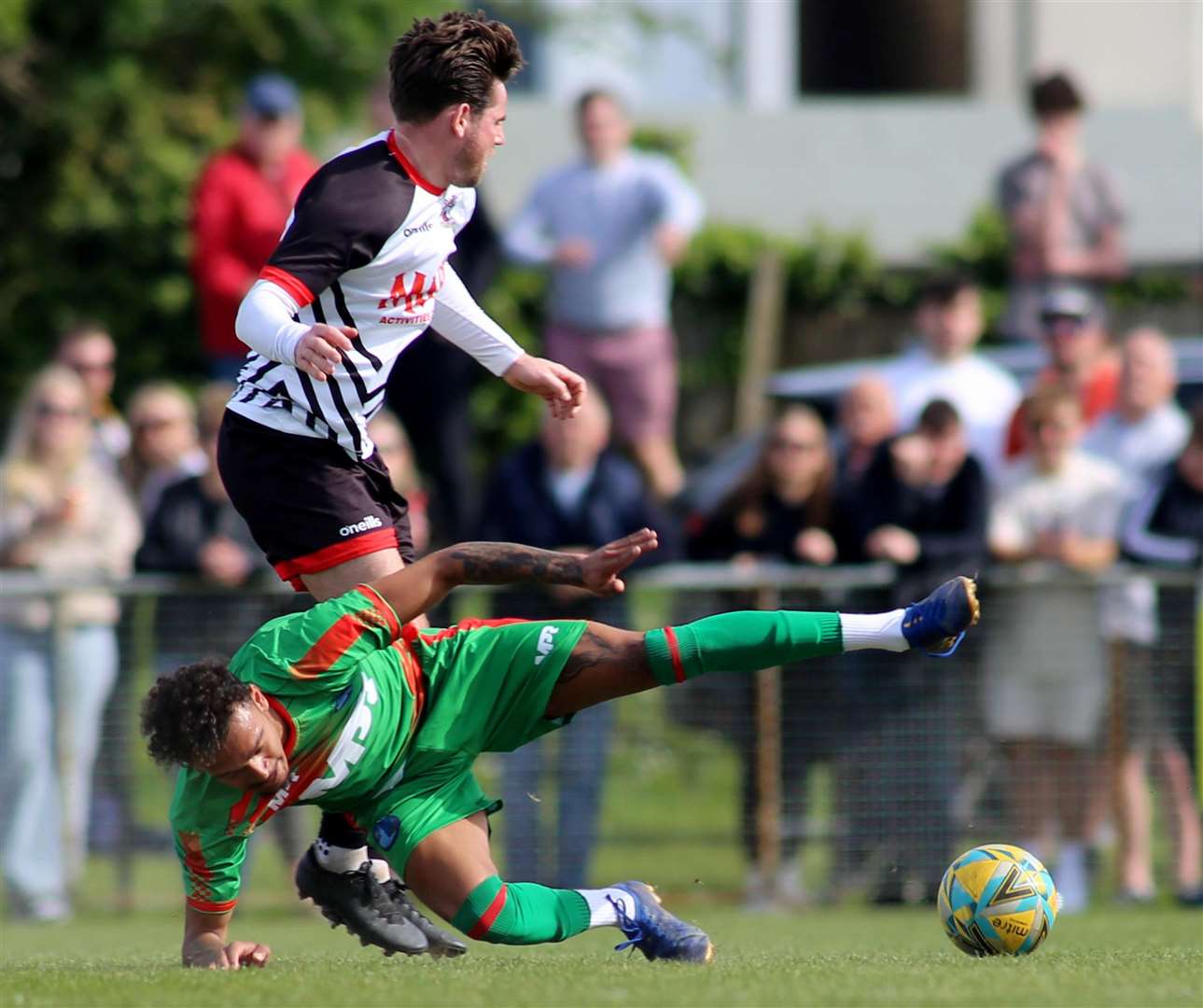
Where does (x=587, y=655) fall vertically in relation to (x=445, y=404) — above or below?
below

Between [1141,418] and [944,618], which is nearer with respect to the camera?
[944,618]

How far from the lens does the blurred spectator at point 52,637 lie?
32.8ft

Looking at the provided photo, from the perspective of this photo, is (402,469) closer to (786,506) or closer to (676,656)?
(786,506)

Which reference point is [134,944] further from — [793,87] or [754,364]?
[793,87]

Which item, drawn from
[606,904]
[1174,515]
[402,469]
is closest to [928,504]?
[1174,515]

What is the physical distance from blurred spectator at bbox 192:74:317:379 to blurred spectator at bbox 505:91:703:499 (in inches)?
54.1

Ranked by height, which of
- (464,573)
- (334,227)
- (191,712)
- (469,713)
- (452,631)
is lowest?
(469,713)

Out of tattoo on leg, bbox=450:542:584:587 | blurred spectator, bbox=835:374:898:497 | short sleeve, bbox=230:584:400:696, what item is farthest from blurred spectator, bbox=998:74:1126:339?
short sleeve, bbox=230:584:400:696

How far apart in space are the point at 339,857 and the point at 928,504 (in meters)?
4.53

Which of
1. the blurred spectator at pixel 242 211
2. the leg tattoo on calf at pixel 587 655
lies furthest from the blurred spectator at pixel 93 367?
the leg tattoo on calf at pixel 587 655

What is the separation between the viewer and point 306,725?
6004 mm

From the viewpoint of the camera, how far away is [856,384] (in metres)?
11.0

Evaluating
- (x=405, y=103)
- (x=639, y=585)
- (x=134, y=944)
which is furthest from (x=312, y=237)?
(x=639, y=585)

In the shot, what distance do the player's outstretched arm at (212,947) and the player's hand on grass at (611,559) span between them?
1.45 m
